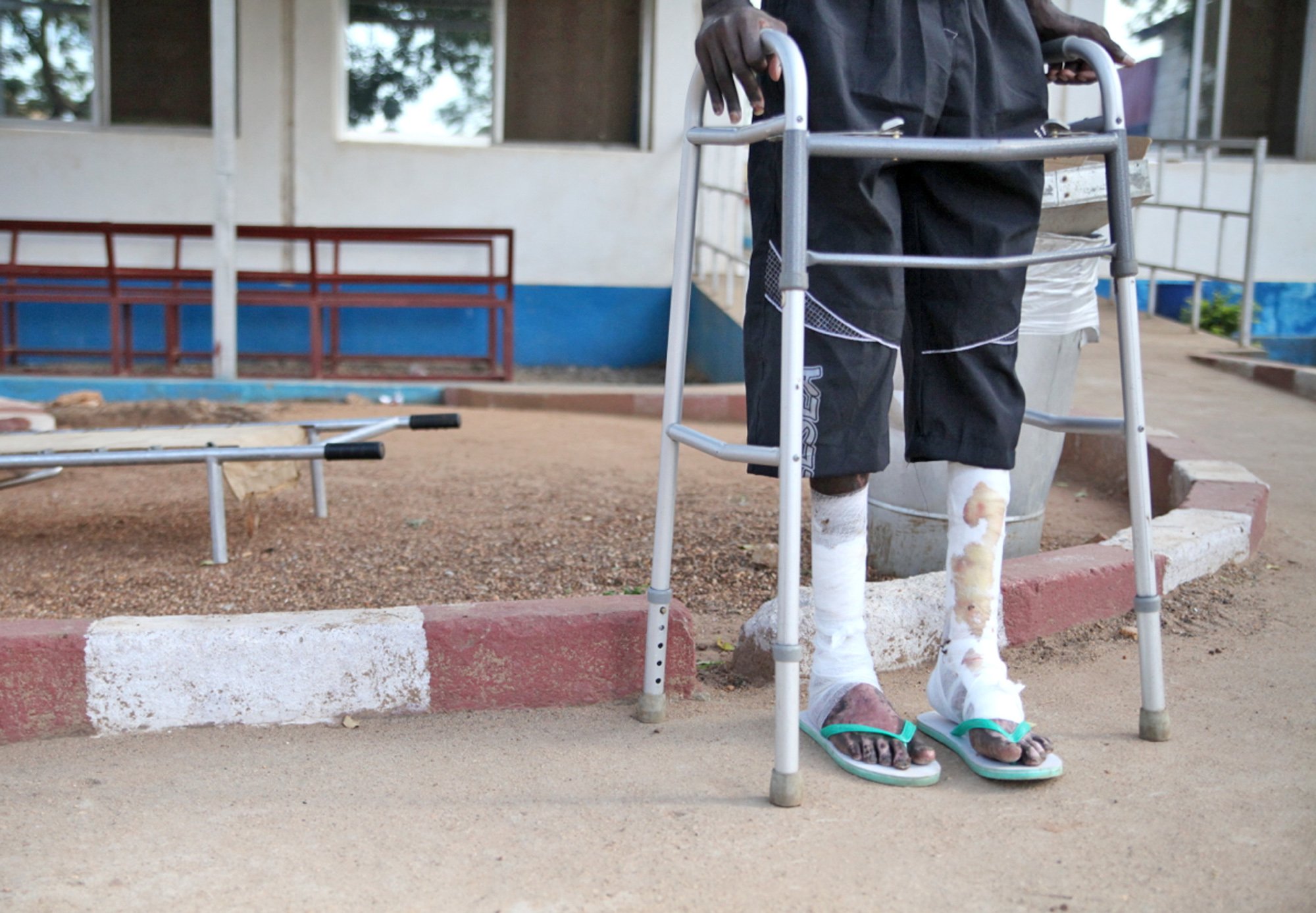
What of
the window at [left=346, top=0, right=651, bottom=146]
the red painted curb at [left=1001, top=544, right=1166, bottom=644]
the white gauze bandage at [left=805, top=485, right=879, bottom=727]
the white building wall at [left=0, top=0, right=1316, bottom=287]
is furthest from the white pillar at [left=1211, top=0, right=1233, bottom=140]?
the white gauze bandage at [left=805, top=485, right=879, bottom=727]

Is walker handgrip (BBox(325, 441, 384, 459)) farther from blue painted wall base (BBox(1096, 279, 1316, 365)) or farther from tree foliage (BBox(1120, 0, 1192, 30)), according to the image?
tree foliage (BBox(1120, 0, 1192, 30))

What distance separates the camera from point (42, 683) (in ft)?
6.96

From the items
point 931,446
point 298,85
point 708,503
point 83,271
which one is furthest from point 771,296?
point 298,85

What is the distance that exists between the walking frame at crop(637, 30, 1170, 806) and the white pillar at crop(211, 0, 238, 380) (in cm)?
580

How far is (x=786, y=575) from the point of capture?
177 cm

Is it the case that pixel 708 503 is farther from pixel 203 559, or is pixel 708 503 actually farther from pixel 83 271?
pixel 83 271

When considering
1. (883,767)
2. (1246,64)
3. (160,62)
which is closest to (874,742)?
(883,767)

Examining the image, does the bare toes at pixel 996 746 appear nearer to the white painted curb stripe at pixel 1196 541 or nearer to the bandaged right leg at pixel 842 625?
the bandaged right leg at pixel 842 625

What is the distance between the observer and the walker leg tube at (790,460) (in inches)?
69.6

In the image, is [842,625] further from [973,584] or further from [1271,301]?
[1271,301]

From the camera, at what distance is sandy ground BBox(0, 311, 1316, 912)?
1555 mm

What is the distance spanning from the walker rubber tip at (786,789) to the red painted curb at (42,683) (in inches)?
50.4

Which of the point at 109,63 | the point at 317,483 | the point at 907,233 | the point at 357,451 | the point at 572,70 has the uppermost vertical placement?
the point at 572,70

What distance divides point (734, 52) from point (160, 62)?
831 centimetres
